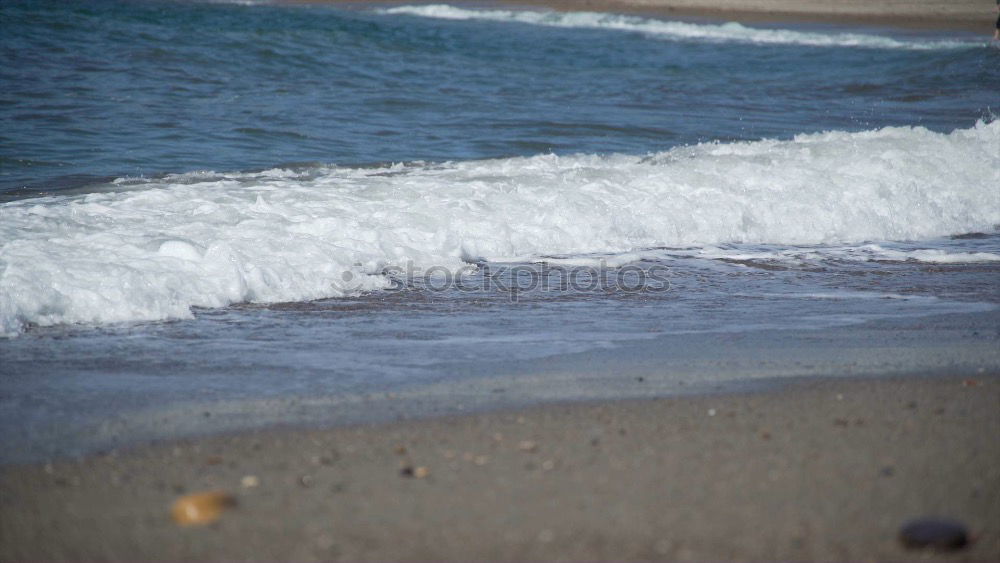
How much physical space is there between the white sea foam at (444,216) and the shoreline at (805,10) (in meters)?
28.3

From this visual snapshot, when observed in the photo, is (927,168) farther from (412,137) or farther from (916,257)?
(412,137)

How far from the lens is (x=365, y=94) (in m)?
14.3

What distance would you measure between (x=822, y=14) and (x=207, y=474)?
4097 cm

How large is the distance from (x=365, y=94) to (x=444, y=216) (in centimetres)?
804

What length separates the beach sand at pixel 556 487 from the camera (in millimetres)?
2441

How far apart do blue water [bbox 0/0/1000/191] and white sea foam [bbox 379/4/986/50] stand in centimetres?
466

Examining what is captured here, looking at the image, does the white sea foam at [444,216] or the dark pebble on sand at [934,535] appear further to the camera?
the white sea foam at [444,216]

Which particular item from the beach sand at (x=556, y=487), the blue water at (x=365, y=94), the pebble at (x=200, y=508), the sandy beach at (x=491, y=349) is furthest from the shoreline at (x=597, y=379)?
the blue water at (x=365, y=94)

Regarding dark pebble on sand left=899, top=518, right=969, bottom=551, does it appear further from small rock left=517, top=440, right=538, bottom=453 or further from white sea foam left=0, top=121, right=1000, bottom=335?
white sea foam left=0, top=121, right=1000, bottom=335

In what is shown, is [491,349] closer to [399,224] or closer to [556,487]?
[556,487]

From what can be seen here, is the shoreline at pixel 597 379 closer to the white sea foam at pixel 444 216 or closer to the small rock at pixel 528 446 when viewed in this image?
the small rock at pixel 528 446

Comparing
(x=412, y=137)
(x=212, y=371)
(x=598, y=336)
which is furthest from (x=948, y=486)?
(x=412, y=137)

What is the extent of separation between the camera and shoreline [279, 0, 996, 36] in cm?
3616

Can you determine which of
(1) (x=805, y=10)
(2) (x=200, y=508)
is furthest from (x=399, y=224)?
(1) (x=805, y=10)
